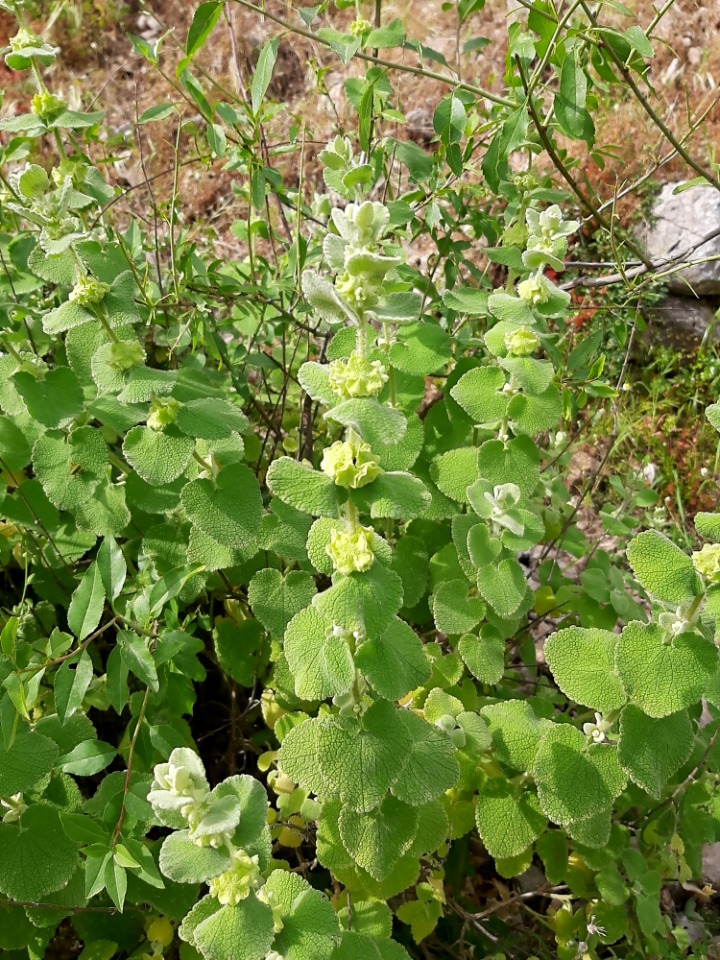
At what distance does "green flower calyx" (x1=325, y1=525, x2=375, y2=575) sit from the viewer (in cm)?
102

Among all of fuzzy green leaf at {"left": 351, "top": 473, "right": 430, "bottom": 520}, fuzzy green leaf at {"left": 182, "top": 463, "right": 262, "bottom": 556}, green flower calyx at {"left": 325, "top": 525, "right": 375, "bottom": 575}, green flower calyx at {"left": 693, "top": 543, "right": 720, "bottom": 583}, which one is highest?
fuzzy green leaf at {"left": 351, "top": 473, "right": 430, "bottom": 520}

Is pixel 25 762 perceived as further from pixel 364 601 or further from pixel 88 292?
pixel 88 292

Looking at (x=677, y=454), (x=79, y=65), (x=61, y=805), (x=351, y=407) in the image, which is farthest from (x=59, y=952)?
(x=79, y=65)

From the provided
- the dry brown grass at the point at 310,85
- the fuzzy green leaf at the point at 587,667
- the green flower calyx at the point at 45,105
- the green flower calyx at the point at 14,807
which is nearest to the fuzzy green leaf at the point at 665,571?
the fuzzy green leaf at the point at 587,667

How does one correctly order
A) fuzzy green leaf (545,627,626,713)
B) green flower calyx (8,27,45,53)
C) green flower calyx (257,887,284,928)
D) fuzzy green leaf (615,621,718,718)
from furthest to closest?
1. green flower calyx (8,27,45,53)
2. fuzzy green leaf (545,627,626,713)
3. fuzzy green leaf (615,621,718,718)
4. green flower calyx (257,887,284,928)

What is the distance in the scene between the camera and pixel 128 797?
1242 mm

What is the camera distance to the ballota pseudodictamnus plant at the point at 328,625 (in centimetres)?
103

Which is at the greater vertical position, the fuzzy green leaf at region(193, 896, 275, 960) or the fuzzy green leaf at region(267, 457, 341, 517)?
the fuzzy green leaf at region(267, 457, 341, 517)

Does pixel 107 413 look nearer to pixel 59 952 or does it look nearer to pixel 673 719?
pixel 673 719

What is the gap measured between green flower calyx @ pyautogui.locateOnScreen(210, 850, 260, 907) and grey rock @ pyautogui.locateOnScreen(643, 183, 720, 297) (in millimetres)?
2952

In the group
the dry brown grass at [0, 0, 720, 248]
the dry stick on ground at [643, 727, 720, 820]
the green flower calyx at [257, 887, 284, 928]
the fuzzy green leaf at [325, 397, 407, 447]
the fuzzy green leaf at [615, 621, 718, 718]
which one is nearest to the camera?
the fuzzy green leaf at [325, 397, 407, 447]

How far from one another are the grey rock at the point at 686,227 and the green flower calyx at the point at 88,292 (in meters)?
2.61

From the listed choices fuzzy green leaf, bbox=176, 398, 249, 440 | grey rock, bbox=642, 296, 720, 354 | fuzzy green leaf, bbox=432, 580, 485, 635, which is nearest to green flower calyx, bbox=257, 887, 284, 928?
fuzzy green leaf, bbox=432, 580, 485, 635

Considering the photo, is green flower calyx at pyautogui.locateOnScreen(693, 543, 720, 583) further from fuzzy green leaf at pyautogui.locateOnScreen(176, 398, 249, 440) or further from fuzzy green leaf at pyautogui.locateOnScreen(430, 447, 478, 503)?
fuzzy green leaf at pyautogui.locateOnScreen(176, 398, 249, 440)
